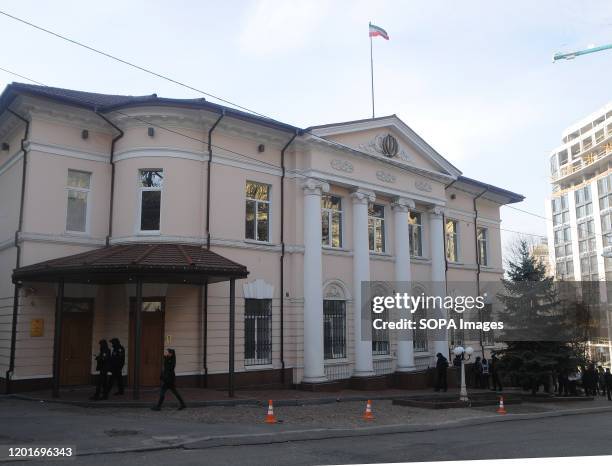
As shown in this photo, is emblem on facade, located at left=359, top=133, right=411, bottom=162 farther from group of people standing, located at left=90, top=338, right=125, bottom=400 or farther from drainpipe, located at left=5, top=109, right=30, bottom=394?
group of people standing, located at left=90, top=338, right=125, bottom=400

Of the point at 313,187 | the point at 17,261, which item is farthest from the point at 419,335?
the point at 17,261

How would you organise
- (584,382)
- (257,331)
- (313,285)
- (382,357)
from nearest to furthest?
(257,331) → (313,285) → (382,357) → (584,382)

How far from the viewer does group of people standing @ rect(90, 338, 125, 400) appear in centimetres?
1609

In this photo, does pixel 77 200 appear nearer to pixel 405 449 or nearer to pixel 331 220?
pixel 331 220

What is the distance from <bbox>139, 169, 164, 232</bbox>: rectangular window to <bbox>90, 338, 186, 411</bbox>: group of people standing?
446cm

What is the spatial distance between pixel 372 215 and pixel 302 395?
9132mm

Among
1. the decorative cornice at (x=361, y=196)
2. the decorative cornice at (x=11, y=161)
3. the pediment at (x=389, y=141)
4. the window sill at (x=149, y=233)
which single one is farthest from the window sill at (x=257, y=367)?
the decorative cornice at (x=11, y=161)

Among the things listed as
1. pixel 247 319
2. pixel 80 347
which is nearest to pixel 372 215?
pixel 247 319

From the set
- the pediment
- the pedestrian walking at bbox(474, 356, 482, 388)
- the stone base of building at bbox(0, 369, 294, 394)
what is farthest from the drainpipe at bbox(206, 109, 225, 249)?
the pedestrian walking at bbox(474, 356, 482, 388)

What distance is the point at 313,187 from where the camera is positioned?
22500 mm

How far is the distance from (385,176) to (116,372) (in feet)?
45.0

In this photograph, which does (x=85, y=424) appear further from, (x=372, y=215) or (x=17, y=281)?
(x=372, y=215)

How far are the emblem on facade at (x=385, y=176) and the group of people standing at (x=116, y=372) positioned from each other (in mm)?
12462

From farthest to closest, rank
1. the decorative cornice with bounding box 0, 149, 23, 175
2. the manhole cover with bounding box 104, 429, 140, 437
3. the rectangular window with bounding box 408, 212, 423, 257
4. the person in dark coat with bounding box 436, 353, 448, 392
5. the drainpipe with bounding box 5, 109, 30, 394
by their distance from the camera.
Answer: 1. the rectangular window with bounding box 408, 212, 423, 257
2. the person in dark coat with bounding box 436, 353, 448, 392
3. the decorative cornice with bounding box 0, 149, 23, 175
4. the drainpipe with bounding box 5, 109, 30, 394
5. the manhole cover with bounding box 104, 429, 140, 437
